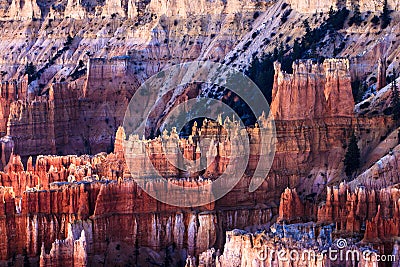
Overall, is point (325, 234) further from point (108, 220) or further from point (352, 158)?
point (108, 220)

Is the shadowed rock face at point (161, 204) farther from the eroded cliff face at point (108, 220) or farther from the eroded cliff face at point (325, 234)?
the eroded cliff face at point (325, 234)

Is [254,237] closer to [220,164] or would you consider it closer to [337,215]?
[337,215]

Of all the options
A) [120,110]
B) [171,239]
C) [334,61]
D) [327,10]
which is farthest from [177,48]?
[171,239]

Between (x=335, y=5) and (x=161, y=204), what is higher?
(x=335, y=5)

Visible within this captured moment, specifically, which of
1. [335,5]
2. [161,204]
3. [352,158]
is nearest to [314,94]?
[352,158]

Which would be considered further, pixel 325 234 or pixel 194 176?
pixel 194 176

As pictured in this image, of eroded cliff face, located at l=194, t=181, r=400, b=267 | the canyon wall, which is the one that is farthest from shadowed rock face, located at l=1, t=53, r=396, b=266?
the canyon wall

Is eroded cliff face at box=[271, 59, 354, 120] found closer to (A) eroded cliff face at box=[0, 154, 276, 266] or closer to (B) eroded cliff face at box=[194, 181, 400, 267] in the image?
(A) eroded cliff face at box=[0, 154, 276, 266]

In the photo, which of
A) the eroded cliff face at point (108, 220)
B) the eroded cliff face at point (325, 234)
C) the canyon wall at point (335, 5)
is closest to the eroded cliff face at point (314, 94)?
the eroded cliff face at point (108, 220)

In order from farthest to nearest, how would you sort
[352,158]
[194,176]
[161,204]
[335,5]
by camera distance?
[335,5]
[194,176]
[352,158]
[161,204]
